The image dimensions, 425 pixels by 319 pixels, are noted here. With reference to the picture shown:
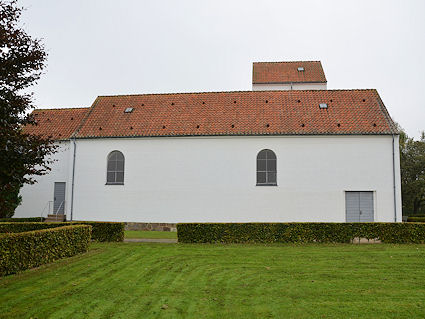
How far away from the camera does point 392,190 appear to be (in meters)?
19.7

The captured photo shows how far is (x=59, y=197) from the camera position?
2395 cm

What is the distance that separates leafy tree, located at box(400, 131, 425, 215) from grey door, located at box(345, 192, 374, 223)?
70.3 ft

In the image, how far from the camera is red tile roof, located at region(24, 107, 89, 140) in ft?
80.6

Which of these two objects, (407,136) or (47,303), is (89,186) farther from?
(407,136)

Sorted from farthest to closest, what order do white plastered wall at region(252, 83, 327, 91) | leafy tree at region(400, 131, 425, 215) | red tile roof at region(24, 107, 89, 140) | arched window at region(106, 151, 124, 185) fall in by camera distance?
leafy tree at region(400, 131, 425, 215)
white plastered wall at region(252, 83, 327, 91)
red tile roof at region(24, 107, 89, 140)
arched window at region(106, 151, 124, 185)

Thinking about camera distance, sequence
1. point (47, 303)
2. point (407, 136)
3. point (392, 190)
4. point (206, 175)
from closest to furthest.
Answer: point (47, 303) < point (392, 190) < point (206, 175) < point (407, 136)

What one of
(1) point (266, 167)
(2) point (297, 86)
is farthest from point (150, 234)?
(2) point (297, 86)

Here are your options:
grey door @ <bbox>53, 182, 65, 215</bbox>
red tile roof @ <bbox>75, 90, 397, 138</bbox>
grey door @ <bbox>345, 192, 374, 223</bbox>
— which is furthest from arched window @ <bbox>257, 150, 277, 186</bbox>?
grey door @ <bbox>53, 182, 65, 215</bbox>

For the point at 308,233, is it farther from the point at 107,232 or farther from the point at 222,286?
the point at 107,232

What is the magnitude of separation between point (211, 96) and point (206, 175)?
6.18 meters

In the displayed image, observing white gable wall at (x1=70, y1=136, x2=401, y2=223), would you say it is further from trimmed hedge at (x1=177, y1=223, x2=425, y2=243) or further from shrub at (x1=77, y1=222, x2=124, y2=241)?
shrub at (x1=77, y1=222, x2=124, y2=241)

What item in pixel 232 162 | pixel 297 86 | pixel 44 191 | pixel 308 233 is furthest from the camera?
pixel 297 86

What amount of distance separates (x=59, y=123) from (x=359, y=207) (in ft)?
65.7

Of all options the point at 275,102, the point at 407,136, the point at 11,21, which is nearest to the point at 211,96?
the point at 275,102
